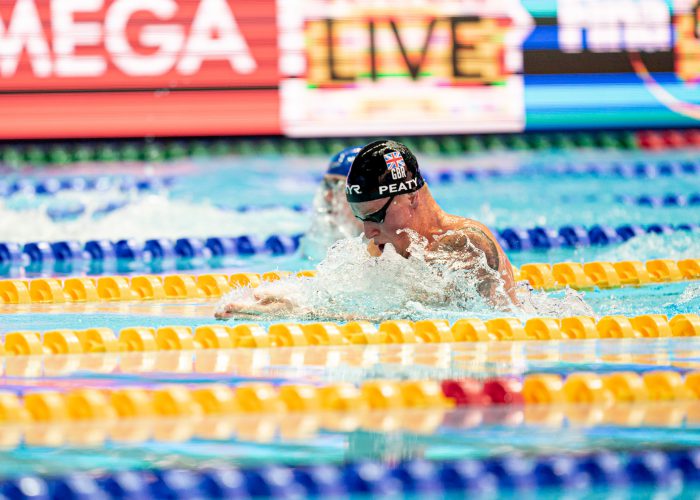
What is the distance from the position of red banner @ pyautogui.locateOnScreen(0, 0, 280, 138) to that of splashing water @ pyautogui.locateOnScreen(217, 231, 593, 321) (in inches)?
218

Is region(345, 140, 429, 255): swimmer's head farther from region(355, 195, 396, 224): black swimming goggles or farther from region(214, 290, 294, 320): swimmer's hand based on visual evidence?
region(214, 290, 294, 320): swimmer's hand

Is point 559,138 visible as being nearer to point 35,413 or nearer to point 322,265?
point 322,265

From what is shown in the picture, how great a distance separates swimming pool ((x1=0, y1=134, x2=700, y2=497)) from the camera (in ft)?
8.63

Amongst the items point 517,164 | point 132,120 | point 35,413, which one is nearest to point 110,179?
point 132,120

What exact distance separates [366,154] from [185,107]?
19.3 ft

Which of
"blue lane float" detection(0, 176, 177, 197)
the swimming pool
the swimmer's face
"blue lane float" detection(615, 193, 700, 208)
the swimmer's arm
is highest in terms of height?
"blue lane float" detection(0, 176, 177, 197)

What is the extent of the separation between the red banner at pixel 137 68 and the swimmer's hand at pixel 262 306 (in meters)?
5.63

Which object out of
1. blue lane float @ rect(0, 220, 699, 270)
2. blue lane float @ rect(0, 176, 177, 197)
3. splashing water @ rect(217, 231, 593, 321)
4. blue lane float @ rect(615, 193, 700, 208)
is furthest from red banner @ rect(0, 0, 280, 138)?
splashing water @ rect(217, 231, 593, 321)

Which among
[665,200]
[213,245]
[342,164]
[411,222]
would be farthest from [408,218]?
[665,200]

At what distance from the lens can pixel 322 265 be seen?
4.31m

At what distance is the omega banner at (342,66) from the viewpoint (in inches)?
375

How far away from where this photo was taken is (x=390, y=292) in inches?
167

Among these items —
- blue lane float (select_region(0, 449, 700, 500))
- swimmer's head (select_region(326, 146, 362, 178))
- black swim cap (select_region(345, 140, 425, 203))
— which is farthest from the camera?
swimmer's head (select_region(326, 146, 362, 178))

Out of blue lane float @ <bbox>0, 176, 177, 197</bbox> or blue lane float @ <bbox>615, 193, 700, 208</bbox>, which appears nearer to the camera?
blue lane float @ <bbox>615, 193, 700, 208</bbox>
